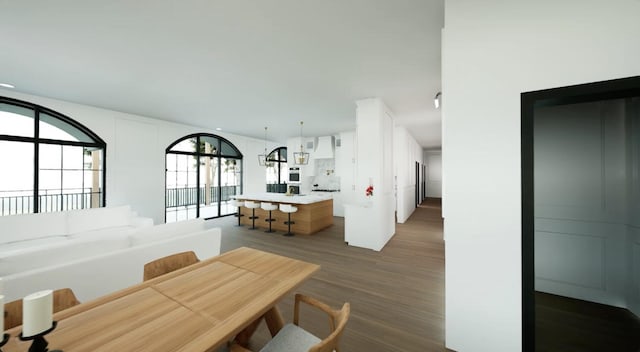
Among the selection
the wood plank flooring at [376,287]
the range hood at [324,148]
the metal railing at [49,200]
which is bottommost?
the wood plank flooring at [376,287]

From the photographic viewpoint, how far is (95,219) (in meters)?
4.03

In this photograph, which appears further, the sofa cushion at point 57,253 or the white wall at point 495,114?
the sofa cushion at point 57,253

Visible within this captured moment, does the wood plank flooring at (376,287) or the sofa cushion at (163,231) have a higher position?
the sofa cushion at (163,231)

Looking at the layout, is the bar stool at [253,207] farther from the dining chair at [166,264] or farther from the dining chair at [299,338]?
the dining chair at [299,338]

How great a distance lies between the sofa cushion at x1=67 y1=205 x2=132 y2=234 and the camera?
3.83 metres

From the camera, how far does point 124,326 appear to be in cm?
101

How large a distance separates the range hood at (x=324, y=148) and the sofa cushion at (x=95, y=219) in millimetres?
5661

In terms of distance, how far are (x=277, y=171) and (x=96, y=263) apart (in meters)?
7.77

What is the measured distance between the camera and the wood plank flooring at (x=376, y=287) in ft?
6.43

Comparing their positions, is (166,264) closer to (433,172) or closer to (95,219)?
(95,219)

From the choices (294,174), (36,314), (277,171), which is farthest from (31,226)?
(277,171)

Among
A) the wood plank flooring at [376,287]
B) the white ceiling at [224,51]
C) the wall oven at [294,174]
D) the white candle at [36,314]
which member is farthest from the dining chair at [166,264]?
the wall oven at [294,174]

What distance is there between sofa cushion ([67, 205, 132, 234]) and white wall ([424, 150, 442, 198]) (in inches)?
525

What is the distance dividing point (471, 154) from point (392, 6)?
4.74 feet
